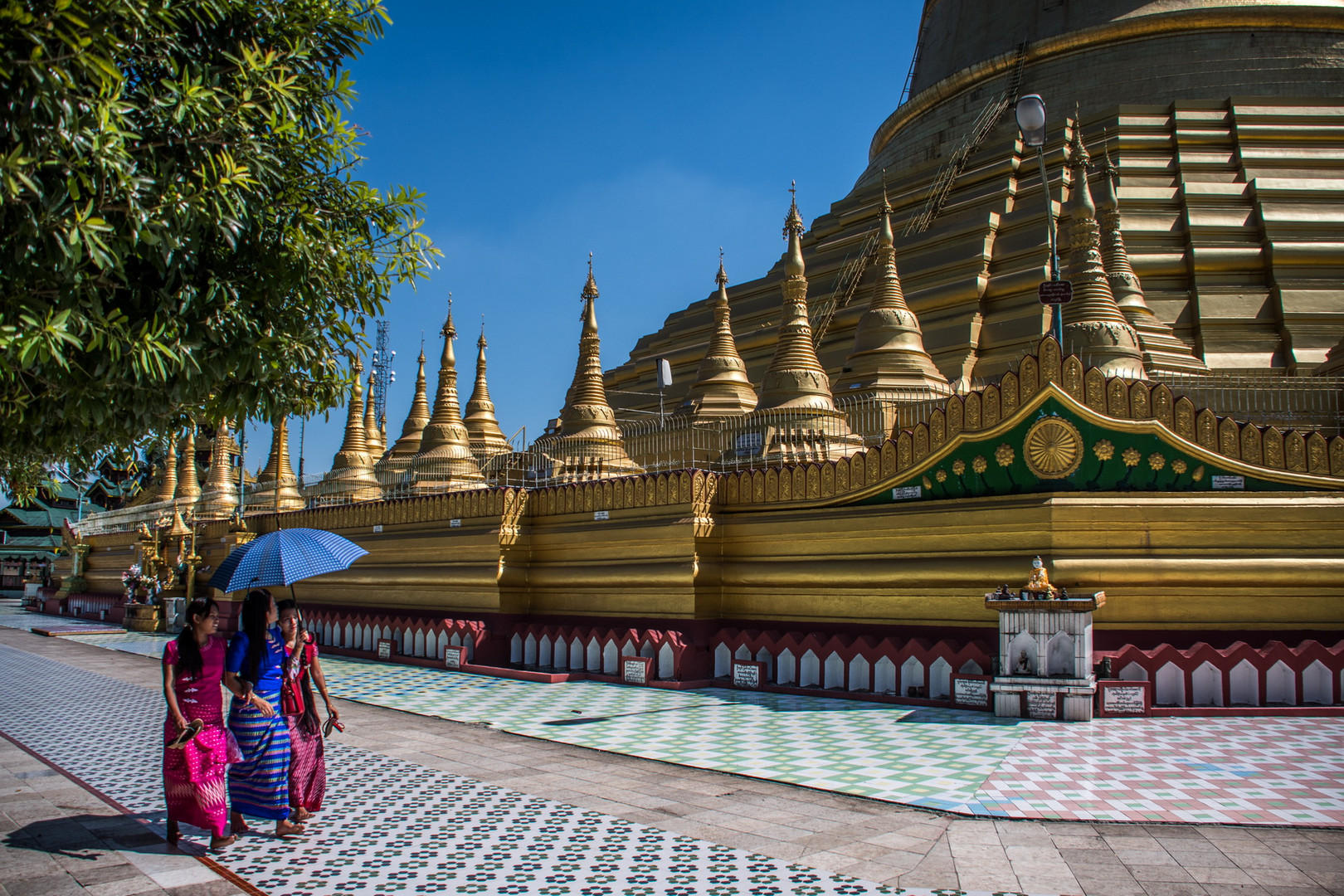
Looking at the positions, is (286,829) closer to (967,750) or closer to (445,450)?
(967,750)

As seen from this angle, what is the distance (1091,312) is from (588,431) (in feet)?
34.2

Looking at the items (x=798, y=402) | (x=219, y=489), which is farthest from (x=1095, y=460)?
(x=219, y=489)

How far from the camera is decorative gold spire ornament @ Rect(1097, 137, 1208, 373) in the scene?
1826 centimetres

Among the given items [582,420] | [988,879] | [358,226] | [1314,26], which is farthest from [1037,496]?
[1314,26]

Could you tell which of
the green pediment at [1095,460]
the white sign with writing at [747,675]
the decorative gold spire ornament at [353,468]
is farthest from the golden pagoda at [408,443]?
the green pediment at [1095,460]

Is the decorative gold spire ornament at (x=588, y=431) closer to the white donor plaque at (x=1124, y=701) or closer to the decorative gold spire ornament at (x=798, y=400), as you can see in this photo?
the decorative gold spire ornament at (x=798, y=400)

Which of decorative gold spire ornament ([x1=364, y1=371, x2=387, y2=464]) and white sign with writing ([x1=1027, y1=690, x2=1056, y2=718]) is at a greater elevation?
decorative gold spire ornament ([x1=364, y1=371, x2=387, y2=464])

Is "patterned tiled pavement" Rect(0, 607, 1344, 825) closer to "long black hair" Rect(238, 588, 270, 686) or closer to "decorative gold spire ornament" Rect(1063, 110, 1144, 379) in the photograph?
"long black hair" Rect(238, 588, 270, 686)

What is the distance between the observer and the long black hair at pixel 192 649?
6.67m

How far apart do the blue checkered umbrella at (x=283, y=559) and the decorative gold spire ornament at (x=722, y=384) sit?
13.4 m

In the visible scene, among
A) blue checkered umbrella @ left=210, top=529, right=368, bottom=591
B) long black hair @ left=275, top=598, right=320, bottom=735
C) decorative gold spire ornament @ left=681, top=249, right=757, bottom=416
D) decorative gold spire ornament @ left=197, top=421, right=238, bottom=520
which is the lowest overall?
long black hair @ left=275, top=598, right=320, bottom=735

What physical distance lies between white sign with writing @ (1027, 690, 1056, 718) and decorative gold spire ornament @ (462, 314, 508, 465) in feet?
68.3

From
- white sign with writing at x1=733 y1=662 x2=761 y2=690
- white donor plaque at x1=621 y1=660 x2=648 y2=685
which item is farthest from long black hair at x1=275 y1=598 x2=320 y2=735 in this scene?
white donor plaque at x1=621 y1=660 x2=648 y2=685

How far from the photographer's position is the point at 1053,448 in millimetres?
12164
